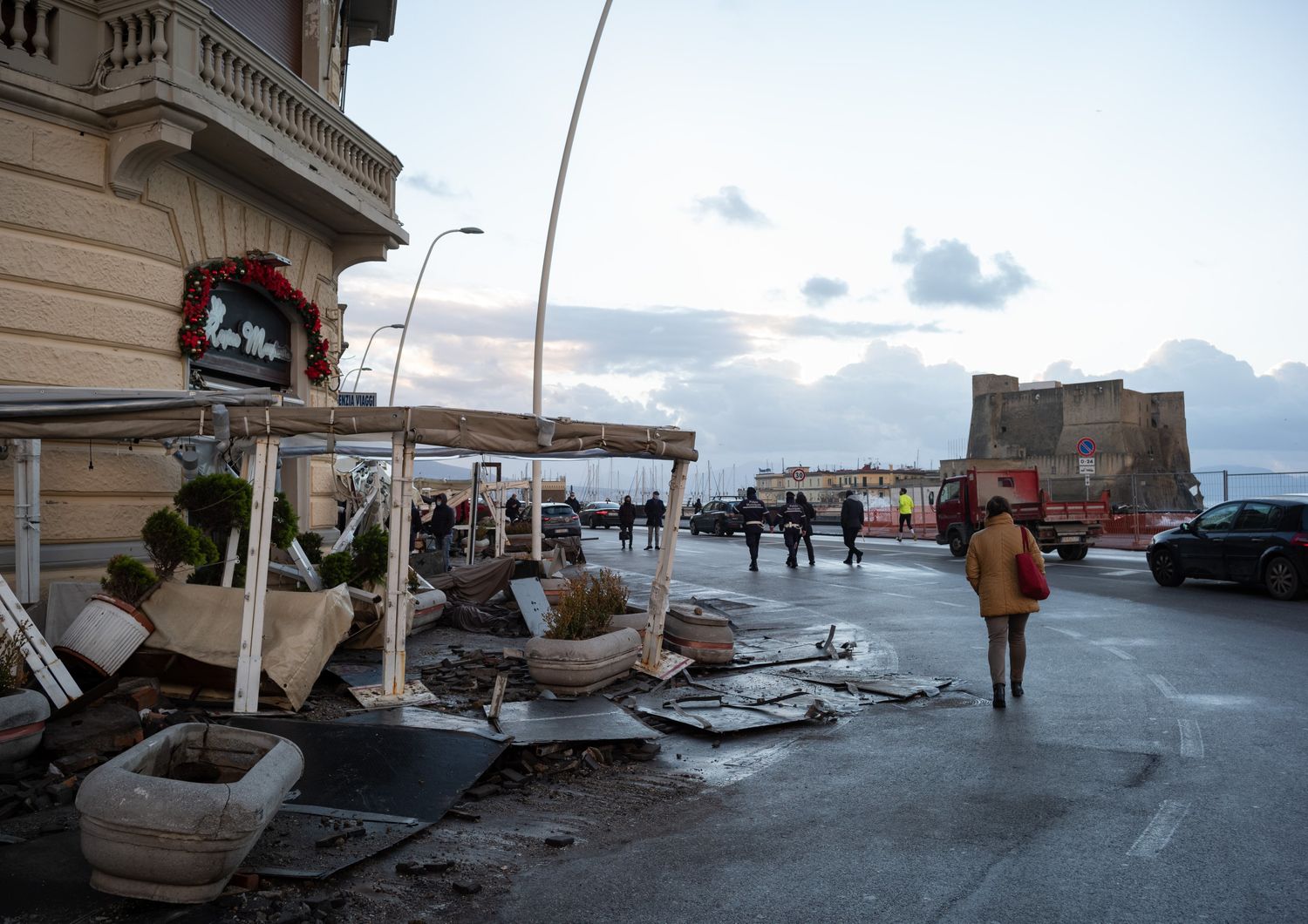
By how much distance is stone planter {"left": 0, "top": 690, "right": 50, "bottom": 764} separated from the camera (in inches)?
241

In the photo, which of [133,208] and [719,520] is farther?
[719,520]

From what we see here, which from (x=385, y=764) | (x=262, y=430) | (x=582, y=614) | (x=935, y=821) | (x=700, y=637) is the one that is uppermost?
(x=262, y=430)

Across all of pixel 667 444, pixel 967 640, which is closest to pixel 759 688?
pixel 667 444

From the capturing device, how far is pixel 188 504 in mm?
9469

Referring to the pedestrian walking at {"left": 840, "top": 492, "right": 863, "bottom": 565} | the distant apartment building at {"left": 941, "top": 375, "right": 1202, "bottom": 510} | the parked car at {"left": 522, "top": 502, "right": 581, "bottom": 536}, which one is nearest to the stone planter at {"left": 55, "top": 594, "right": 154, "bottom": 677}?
the pedestrian walking at {"left": 840, "top": 492, "right": 863, "bottom": 565}

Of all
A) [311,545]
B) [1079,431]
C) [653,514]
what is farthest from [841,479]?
[311,545]

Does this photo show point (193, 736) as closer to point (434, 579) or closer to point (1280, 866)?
point (1280, 866)

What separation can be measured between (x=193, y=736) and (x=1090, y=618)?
12866 millimetres

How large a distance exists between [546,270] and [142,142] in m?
10.7

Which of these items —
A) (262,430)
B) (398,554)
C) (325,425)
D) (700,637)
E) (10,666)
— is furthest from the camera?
(700,637)

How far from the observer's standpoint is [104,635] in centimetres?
805

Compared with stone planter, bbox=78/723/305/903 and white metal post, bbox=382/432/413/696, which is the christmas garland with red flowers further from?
stone planter, bbox=78/723/305/903

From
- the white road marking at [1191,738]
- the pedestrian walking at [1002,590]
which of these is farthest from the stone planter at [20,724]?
the white road marking at [1191,738]

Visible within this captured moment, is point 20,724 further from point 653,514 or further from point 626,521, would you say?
point 626,521
